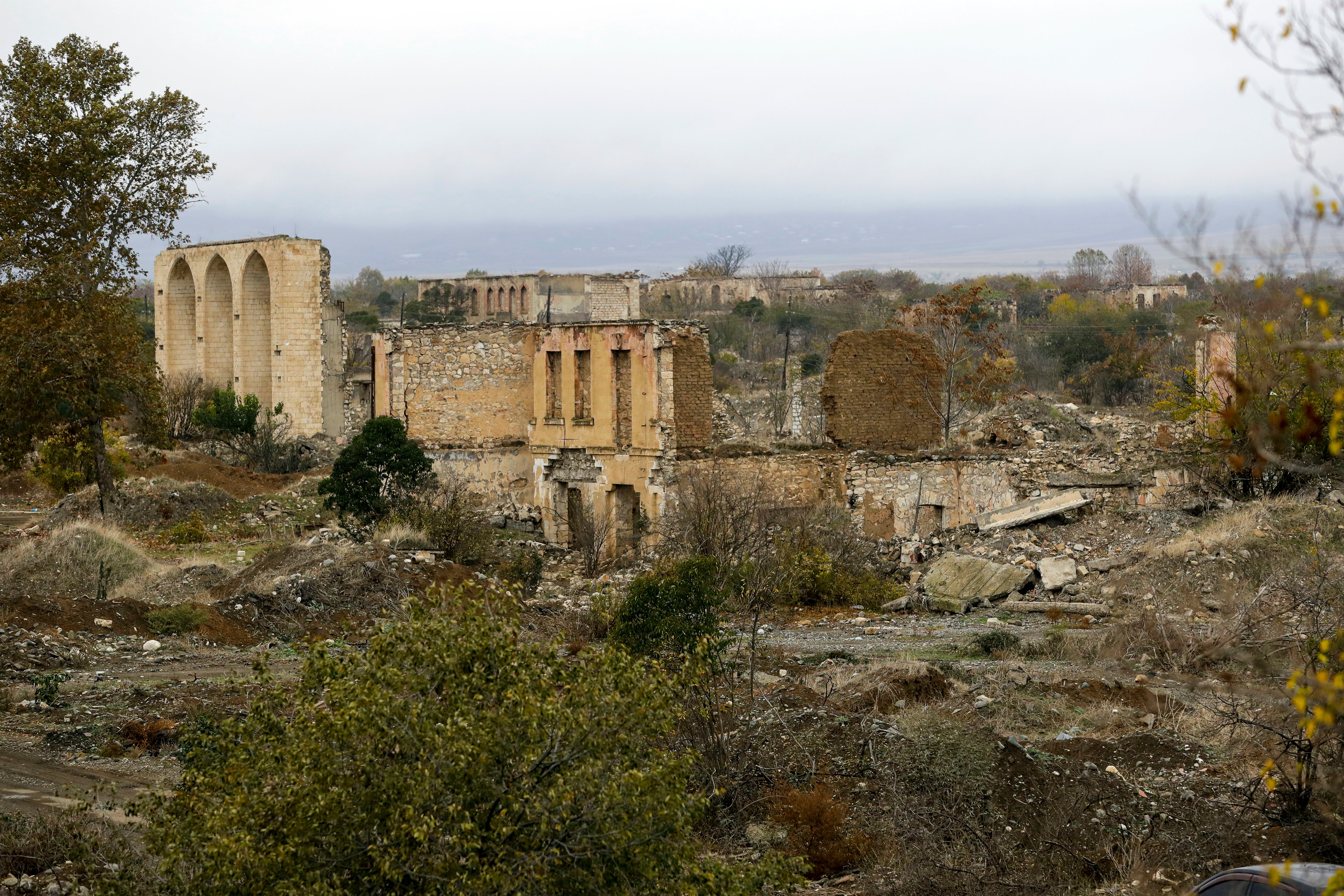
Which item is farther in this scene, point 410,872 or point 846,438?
point 846,438

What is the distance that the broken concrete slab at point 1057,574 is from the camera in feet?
52.4

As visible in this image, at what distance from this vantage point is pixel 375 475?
758 inches

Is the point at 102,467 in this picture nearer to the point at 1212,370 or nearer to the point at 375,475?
the point at 375,475

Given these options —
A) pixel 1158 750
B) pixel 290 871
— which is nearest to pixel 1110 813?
pixel 1158 750

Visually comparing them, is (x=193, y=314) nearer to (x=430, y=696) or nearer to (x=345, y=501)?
(x=345, y=501)

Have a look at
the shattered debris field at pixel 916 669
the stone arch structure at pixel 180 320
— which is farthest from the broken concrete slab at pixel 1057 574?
the stone arch structure at pixel 180 320

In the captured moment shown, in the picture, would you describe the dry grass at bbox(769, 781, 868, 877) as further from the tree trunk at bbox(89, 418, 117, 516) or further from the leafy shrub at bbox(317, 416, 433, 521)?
the tree trunk at bbox(89, 418, 117, 516)

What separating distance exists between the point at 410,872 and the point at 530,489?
61.3 feet

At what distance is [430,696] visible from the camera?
5.09 metres

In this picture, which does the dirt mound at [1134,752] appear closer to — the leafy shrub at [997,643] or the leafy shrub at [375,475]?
the leafy shrub at [997,643]

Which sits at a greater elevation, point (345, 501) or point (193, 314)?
point (193, 314)

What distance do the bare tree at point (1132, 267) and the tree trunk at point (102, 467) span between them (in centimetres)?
6159

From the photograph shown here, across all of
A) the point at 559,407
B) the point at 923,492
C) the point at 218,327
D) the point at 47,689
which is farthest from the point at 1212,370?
the point at 218,327

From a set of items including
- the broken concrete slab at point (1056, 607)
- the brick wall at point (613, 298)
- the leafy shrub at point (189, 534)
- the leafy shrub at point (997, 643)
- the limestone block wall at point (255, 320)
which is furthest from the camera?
the brick wall at point (613, 298)
